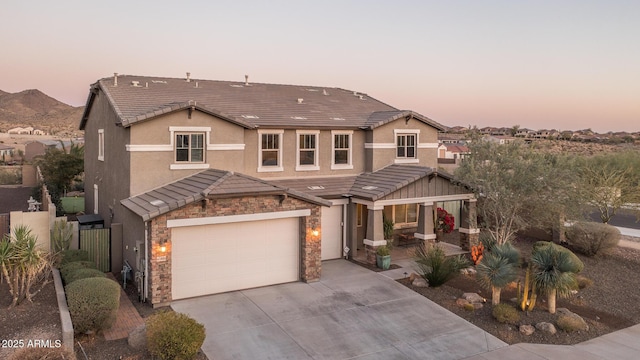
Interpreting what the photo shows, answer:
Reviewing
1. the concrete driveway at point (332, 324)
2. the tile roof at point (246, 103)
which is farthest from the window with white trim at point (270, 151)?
the concrete driveway at point (332, 324)

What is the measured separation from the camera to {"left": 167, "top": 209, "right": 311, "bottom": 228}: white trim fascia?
1282cm

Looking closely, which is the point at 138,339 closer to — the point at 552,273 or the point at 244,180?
the point at 244,180

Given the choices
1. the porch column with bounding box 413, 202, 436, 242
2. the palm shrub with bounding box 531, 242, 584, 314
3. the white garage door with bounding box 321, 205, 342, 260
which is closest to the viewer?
the palm shrub with bounding box 531, 242, 584, 314

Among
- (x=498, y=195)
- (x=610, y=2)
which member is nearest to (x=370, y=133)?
(x=498, y=195)

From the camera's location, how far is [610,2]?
824 inches

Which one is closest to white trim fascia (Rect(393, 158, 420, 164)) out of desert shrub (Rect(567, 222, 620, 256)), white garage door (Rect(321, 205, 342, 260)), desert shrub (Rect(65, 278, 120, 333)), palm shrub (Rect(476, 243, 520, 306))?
white garage door (Rect(321, 205, 342, 260))

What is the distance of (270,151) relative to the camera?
1867 cm

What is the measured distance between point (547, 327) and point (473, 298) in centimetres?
227

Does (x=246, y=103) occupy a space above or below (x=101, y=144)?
above

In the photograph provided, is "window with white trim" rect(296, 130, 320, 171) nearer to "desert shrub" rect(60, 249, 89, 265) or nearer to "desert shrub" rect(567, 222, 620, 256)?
"desert shrub" rect(60, 249, 89, 265)

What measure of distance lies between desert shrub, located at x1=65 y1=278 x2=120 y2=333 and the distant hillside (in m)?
96.0

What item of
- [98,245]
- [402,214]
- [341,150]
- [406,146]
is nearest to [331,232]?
[341,150]

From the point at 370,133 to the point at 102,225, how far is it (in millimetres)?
12842

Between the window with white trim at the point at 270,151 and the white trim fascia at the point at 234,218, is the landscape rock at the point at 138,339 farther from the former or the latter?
the window with white trim at the point at 270,151
